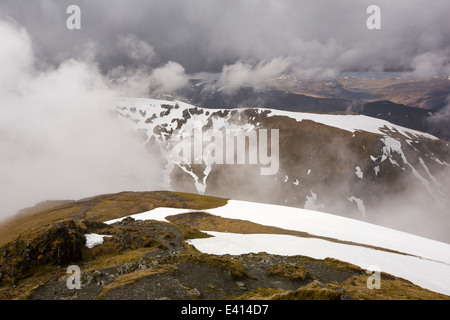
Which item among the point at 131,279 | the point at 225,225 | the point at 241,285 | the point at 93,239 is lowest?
the point at 225,225

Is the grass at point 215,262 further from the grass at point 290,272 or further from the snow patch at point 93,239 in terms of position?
the snow patch at point 93,239

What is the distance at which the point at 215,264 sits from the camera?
2527 cm

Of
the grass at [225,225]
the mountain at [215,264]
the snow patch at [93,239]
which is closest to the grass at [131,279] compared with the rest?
the mountain at [215,264]

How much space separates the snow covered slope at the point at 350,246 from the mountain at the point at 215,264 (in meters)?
0.22

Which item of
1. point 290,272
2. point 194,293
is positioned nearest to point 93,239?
point 194,293

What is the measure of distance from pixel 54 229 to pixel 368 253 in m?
54.4

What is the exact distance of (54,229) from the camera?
110 ft

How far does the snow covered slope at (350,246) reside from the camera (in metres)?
37.5

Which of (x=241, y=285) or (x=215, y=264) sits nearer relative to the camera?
(x=241, y=285)

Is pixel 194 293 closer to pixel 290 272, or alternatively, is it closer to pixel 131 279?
pixel 131 279

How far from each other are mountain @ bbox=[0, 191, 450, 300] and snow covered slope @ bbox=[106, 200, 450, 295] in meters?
0.22

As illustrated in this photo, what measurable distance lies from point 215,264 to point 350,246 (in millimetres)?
35232

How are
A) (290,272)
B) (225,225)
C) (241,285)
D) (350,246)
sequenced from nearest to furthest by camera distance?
(241,285)
(290,272)
(350,246)
(225,225)
